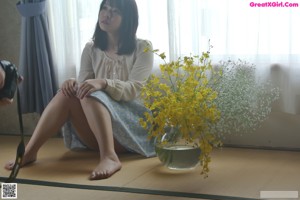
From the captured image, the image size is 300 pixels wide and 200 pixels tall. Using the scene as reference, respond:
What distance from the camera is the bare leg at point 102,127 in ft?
7.26

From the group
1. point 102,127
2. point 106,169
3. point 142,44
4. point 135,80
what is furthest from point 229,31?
point 106,169

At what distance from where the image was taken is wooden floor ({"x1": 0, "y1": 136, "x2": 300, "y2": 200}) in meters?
1.84

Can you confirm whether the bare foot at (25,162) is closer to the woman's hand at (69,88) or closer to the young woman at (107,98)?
the young woman at (107,98)

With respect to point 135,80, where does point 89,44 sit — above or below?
above

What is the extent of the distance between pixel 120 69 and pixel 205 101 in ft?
2.03

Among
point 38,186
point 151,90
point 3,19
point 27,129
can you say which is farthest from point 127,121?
point 3,19

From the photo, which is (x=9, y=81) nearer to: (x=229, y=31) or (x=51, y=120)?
(x=51, y=120)

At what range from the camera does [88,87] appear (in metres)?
2.29

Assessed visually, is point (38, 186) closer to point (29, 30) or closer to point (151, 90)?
point (151, 90)

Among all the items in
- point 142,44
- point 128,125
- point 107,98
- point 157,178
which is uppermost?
point 142,44

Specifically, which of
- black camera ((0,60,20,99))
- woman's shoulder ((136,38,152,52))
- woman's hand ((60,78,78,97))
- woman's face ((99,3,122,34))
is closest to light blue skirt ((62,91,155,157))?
woman's hand ((60,78,78,97))

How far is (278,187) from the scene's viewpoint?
189 cm

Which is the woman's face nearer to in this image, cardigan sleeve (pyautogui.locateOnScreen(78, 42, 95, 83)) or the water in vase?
cardigan sleeve (pyautogui.locateOnScreen(78, 42, 95, 83))

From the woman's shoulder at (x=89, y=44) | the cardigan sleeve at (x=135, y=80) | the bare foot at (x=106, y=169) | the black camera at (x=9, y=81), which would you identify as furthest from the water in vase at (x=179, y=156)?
the black camera at (x=9, y=81)
